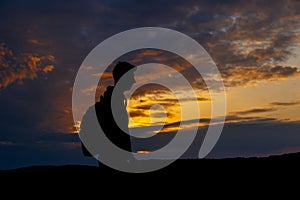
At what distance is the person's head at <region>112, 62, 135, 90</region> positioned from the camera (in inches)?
623

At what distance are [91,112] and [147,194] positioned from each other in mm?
5018

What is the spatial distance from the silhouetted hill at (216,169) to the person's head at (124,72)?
349cm

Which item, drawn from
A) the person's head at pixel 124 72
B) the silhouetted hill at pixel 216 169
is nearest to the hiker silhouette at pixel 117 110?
the person's head at pixel 124 72

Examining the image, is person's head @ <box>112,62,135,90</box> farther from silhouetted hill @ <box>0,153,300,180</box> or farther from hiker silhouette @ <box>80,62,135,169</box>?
silhouetted hill @ <box>0,153,300,180</box>

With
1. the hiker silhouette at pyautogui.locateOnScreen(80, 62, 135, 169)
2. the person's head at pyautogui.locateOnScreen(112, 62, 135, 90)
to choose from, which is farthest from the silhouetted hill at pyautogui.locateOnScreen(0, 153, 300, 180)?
the person's head at pyautogui.locateOnScreen(112, 62, 135, 90)

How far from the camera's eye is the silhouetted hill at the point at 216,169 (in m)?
12.6

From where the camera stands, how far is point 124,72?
52.1ft

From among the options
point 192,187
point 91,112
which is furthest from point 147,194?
point 91,112

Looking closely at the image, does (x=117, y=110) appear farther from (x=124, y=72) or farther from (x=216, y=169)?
(x=216, y=169)

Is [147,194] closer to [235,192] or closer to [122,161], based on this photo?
[235,192]

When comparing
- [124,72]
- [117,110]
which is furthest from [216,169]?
[124,72]

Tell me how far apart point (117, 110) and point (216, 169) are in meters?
4.54

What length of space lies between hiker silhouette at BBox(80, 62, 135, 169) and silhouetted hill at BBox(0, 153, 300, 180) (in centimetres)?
135

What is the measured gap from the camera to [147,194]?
12.2m
